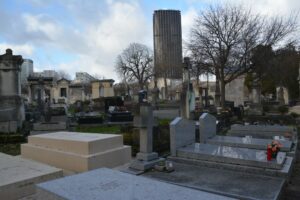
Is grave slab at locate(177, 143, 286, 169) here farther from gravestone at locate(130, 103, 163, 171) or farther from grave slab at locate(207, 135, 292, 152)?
gravestone at locate(130, 103, 163, 171)

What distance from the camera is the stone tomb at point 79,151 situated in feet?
20.8

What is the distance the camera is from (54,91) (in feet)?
135

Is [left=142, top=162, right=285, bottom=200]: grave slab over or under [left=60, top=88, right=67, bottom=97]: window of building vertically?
under

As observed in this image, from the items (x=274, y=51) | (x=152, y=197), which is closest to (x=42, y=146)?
(x=152, y=197)

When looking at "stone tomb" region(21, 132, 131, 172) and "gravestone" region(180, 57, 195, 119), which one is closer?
"stone tomb" region(21, 132, 131, 172)

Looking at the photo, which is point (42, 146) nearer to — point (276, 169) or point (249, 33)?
point (276, 169)

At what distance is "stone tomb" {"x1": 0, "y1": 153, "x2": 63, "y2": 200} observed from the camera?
14.0 ft

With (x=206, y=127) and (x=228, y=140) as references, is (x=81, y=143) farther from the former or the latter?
(x=228, y=140)

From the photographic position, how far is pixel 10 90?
1502 cm

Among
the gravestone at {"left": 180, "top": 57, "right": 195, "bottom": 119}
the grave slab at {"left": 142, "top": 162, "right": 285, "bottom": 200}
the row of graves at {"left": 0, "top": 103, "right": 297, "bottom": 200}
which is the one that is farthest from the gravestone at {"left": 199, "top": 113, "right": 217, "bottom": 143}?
the grave slab at {"left": 142, "top": 162, "right": 285, "bottom": 200}

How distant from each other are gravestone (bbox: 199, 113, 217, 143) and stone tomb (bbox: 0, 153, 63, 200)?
6.29 meters

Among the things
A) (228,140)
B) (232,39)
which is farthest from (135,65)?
(228,140)

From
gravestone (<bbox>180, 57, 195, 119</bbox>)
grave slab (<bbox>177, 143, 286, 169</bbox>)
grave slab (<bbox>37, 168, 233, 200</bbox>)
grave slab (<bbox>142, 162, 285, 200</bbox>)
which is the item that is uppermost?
gravestone (<bbox>180, 57, 195, 119</bbox>)

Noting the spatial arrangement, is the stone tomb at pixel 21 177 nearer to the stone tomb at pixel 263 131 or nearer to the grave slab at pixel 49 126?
the stone tomb at pixel 263 131
